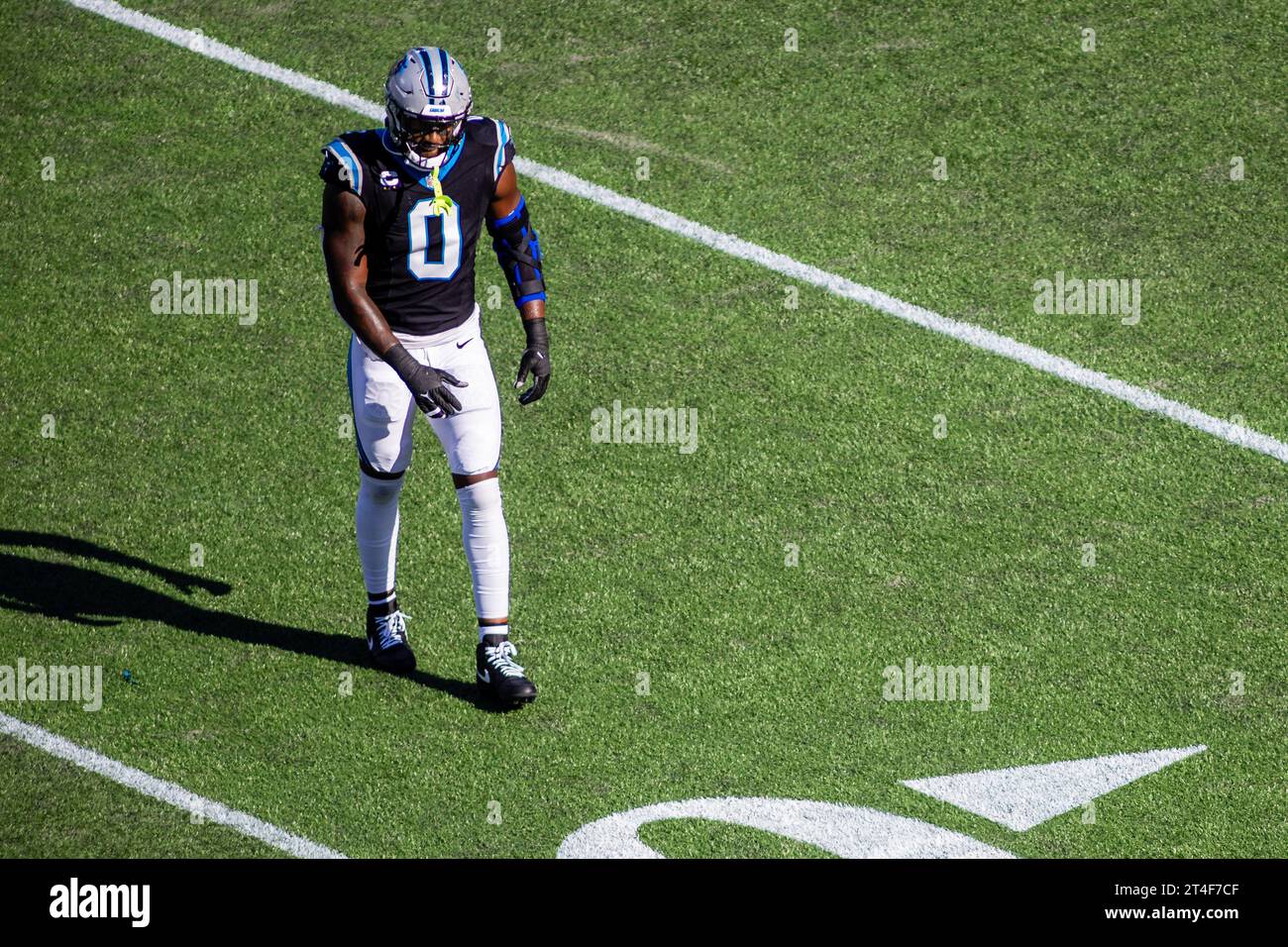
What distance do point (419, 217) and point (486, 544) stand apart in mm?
1438

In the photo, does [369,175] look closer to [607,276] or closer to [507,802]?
[507,802]

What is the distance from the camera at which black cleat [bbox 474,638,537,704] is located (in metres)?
7.48

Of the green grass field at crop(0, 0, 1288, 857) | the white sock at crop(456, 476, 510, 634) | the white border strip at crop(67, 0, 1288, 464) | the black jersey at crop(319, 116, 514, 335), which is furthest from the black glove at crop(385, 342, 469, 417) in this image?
the white border strip at crop(67, 0, 1288, 464)

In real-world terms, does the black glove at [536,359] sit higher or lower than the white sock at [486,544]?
higher

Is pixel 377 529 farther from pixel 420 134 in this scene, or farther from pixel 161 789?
pixel 420 134

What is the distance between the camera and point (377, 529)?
7637 millimetres

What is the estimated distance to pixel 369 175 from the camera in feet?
23.0

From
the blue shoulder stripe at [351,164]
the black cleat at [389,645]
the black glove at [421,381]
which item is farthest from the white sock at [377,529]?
the blue shoulder stripe at [351,164]

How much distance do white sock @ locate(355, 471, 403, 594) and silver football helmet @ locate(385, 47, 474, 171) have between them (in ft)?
4.75

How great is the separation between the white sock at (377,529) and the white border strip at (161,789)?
125 centimetres

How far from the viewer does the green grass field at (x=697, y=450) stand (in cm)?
732

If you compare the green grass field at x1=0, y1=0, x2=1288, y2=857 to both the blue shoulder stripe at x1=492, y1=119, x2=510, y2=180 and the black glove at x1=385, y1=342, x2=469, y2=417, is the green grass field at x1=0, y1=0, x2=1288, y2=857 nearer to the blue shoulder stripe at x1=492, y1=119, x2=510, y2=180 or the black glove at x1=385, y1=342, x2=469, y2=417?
the black glove at x1=385, y1=342, x2=469, y2=417

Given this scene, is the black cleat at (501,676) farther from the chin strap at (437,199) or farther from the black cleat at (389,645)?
the chin strap at (437,199)

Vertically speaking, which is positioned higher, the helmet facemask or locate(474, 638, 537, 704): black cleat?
the helmet facemask
